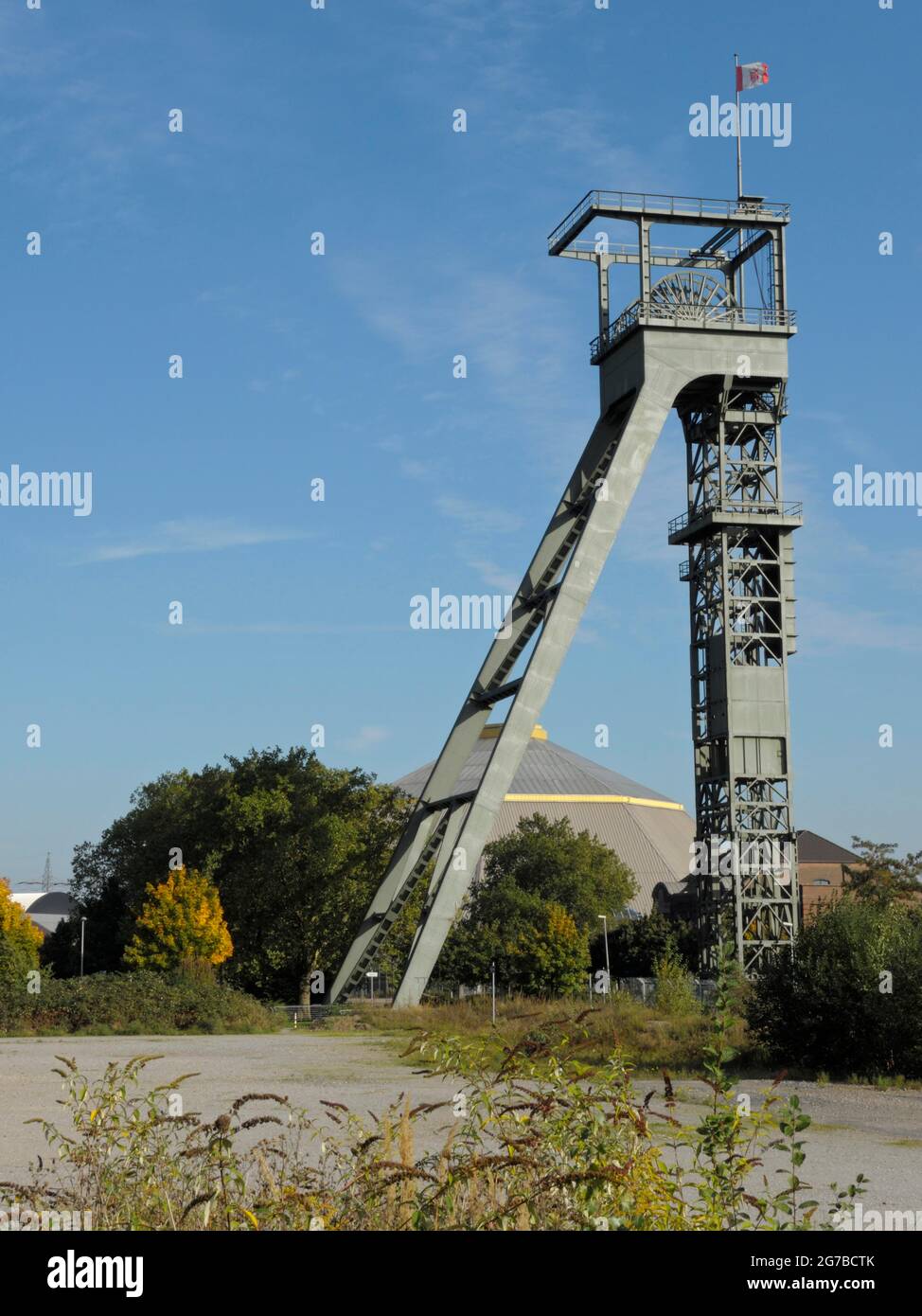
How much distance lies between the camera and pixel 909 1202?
10938mm

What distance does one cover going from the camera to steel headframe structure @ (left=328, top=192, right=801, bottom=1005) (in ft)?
146

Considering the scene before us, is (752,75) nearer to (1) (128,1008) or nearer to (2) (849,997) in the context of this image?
(2) (849,997)

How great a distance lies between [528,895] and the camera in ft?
250

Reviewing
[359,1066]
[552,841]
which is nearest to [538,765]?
[552,841]

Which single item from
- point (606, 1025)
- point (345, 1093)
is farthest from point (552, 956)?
point (345, 1093)

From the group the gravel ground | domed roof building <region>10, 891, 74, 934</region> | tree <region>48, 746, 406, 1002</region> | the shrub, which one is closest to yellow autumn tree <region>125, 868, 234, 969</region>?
tree <region>48, 746, 406, 1002</region>

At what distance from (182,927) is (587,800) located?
69.7m

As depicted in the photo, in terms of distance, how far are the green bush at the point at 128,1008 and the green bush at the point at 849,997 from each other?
1846 centimetres

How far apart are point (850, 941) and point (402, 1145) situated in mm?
18903

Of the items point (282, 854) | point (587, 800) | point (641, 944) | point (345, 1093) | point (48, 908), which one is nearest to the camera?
point (345, 1093)

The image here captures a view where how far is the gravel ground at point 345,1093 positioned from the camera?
13.1m

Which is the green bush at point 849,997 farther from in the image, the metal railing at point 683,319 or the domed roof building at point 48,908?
the domed roof building at point 48,908

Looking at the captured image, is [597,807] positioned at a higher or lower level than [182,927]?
higher

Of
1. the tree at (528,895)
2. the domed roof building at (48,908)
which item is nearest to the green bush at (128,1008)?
the tree at (528,895)
